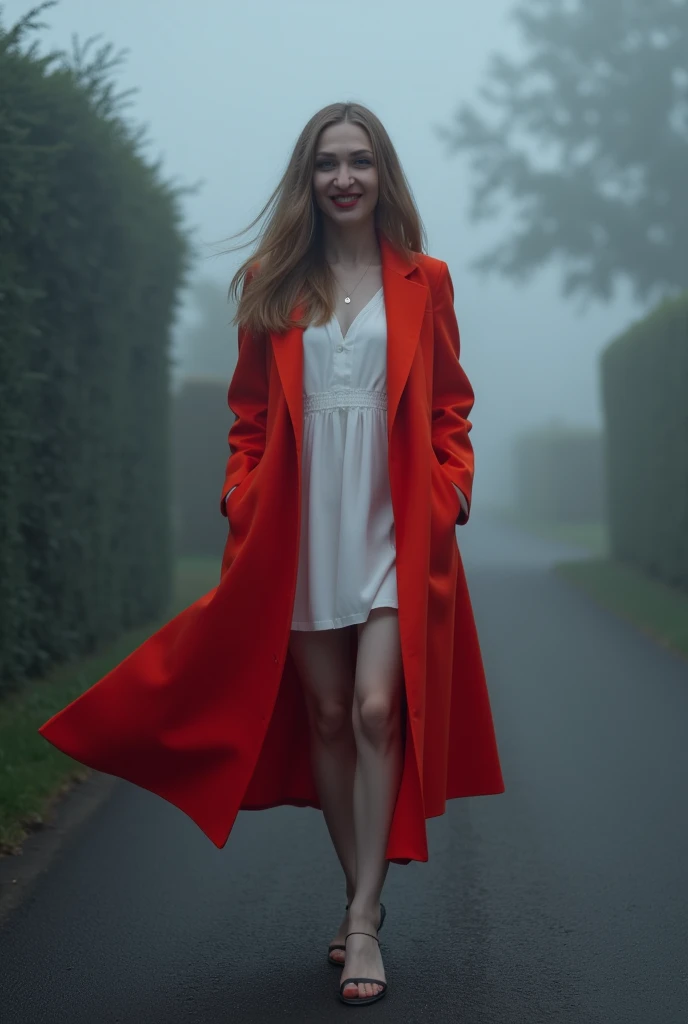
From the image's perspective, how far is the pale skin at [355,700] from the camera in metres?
A: 3.14

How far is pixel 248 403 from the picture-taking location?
3.57 metres

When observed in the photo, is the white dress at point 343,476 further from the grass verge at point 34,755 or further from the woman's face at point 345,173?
the grass verge at point 34,755

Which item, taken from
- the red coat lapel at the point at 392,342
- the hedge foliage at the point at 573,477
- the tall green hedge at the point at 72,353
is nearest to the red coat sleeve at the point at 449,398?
the red coat lapel at the point at 392,342

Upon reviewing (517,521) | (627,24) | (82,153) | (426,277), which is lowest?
(517,521)

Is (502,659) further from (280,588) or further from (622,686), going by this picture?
(280,588)

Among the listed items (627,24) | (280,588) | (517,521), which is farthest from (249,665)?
(517,521)

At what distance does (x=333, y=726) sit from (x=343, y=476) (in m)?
0.61

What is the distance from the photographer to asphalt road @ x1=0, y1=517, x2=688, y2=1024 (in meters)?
3.10

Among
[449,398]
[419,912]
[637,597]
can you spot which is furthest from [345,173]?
[637,597]

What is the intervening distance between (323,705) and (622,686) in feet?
14.7

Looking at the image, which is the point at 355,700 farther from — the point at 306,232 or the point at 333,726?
the point at 306,232

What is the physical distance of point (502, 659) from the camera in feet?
28.5

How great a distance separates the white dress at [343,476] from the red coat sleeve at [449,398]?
0.19 m

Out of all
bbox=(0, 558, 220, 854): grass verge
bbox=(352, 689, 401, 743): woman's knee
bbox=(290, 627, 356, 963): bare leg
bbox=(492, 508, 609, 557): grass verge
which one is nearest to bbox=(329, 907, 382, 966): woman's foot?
bbox=(290, 627, 356, 963): bare leg
